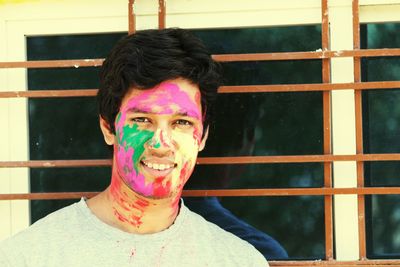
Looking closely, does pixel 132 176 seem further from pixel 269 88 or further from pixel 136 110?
pixel 269 88

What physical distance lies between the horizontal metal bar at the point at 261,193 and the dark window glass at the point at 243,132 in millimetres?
85

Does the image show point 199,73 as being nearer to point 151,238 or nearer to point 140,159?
point 140,159

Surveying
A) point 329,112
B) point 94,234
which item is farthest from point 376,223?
point 94,234

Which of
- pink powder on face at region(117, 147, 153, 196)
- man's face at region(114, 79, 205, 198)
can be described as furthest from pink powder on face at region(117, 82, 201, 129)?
pink powder on face at region(117, 147, 153, 196)

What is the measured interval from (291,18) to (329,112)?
1.46 feet

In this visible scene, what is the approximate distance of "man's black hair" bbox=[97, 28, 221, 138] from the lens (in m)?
2.65

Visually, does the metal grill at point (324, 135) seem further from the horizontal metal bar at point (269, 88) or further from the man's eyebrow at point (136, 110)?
the man's eyebrow at point (136, 110)

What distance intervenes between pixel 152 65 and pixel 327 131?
2.80 ft

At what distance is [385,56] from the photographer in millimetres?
3082

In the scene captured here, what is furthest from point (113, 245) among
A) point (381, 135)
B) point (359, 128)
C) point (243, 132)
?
point (381, 135)

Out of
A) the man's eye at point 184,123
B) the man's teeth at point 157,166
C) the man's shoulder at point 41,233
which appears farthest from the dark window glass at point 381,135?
the man's shoulder at point 41,233

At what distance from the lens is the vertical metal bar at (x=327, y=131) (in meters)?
3.02

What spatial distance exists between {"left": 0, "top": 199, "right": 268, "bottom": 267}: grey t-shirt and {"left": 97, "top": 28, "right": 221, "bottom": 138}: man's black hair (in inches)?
16.0

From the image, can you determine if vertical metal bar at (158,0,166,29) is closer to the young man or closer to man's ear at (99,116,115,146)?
the young man
